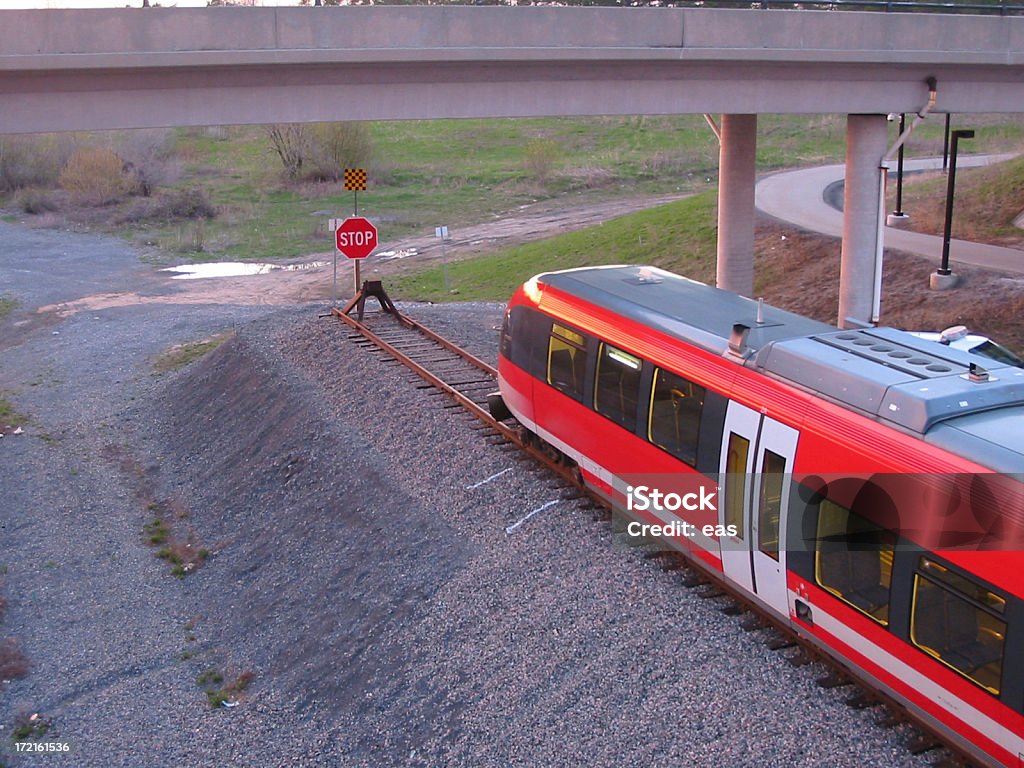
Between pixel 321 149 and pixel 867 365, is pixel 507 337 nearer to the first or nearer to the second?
pixel 867 365

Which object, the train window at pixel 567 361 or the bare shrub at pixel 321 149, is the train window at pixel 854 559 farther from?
the bare shrub at pixel 321 149

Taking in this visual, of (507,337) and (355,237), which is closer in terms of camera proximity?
(507,337)

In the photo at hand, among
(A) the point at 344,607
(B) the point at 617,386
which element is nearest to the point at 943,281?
(B) the point at 617,386

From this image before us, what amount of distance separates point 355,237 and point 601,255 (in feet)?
40.4

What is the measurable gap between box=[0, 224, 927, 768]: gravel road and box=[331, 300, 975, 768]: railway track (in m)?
0.17

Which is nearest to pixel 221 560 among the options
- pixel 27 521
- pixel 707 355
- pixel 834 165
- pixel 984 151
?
pixel 27 521

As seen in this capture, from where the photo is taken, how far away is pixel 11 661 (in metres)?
11.7

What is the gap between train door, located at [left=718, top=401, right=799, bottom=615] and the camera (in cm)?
865

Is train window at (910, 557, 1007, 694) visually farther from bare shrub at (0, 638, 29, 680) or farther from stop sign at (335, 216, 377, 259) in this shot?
stop sign at (335, 216, 377, 259)

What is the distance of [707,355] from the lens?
32.7 ft

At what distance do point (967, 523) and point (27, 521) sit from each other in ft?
41.5

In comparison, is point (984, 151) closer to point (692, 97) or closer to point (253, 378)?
point (692, 97)

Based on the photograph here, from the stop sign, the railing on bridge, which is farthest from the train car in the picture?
the stop sign

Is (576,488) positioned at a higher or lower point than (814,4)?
lower
